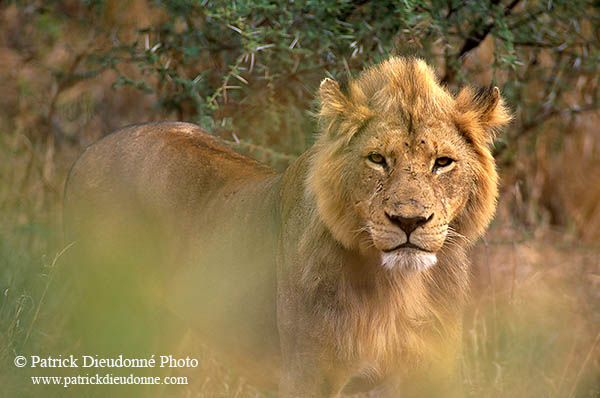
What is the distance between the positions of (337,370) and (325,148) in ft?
2.67

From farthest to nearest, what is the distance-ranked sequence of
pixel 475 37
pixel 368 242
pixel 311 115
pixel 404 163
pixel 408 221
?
pixel 475 37 → pixel 311 115 → pixel 368 242 → pixel 404 163 → pixel 408 221

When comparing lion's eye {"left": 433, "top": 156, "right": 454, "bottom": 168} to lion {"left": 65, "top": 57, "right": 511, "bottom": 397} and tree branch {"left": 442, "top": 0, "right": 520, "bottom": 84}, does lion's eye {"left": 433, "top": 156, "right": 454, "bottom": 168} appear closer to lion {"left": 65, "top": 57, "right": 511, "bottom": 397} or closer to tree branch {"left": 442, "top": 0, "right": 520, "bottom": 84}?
lion {"left": 65, "top": 57, "right": 511, "bottom": 397}

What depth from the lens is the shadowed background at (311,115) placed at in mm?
4695

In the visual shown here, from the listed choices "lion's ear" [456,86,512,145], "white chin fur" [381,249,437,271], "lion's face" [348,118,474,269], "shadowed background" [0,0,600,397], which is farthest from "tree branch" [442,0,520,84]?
"white chin fur" [381,249,437,271]

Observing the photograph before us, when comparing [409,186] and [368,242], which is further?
[368,242]

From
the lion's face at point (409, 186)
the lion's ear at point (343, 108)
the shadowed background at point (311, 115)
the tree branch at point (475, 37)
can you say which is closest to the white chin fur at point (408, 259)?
the lion's face at point (409, 186)

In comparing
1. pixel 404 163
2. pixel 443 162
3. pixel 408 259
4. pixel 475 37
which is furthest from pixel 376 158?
pixel 475 37

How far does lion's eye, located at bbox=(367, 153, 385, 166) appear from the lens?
285 cm

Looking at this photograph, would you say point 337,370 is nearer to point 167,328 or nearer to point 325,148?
point 325,148

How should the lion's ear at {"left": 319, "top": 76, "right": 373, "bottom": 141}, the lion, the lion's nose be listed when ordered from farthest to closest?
the lion's ear at {"left": 319, "top": 76, "right": 373, "bottom": 141} < the lion < the lion's nose

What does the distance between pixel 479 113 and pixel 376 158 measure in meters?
0.46

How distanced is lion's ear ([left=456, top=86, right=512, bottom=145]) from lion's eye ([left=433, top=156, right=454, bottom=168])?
0.17m

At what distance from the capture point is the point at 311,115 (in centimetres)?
533

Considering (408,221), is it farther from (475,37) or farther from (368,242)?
(475,37)
